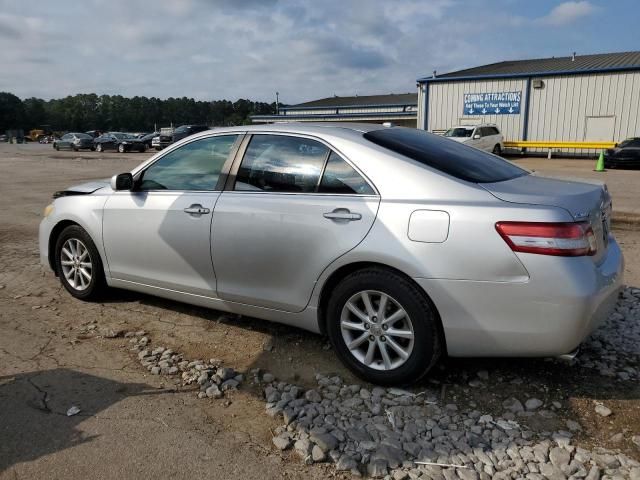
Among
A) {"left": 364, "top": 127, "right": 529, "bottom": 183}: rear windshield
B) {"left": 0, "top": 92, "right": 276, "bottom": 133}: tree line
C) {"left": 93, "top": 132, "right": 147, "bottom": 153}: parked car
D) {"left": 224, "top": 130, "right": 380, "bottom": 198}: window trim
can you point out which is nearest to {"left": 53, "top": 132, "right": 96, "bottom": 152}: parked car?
{"left": 93, "top": 132, "right": 147, "bottom": 153}: parked car

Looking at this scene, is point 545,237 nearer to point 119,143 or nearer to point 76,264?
point 76,264

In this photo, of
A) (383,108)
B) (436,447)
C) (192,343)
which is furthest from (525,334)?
(383,108)

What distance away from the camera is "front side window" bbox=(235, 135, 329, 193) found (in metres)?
3.63

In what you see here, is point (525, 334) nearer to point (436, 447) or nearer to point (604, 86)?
point (436, 447)

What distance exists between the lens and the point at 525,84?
28.6 meters

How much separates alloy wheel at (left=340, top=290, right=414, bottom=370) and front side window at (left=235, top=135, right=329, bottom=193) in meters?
0.82

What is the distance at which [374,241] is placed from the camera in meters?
3.20

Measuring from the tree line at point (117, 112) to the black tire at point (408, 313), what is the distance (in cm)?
10512

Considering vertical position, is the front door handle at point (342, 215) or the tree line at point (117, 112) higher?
the tree line at point (117, 112)

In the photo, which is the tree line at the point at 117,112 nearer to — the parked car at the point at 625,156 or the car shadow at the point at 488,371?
the parked car at the point at 625,156

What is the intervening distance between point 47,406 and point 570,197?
323 centimetres

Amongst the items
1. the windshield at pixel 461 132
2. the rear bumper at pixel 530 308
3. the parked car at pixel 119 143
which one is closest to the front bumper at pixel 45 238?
the rear bumper at pixel 530 308

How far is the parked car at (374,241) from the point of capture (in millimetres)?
2898

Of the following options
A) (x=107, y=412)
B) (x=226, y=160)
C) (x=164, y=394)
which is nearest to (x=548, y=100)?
(x=226, y=160)
